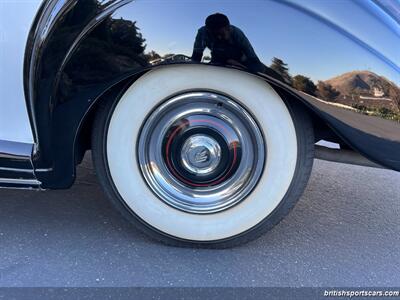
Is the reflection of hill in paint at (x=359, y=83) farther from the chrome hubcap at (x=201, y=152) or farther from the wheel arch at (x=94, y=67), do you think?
the chrome hubcap at (x=201, y=152)

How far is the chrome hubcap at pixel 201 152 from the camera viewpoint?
2.05 meters

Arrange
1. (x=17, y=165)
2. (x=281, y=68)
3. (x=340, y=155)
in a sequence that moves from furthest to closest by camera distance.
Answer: (x=340, y=155) → (x=17, y=165) → (x=281, y=68)

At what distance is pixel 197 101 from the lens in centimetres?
204

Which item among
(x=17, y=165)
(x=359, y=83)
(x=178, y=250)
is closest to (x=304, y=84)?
(x=359, y=83)

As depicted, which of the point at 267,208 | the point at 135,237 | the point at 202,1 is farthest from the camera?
the point at 135,237

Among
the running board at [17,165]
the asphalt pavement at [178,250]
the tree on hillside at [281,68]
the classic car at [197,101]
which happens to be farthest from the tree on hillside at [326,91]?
the running board at [17,165]

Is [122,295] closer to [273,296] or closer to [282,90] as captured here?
[273,296]

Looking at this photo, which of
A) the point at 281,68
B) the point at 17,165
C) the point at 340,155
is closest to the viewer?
the point at 281,68

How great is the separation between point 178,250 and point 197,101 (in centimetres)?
75

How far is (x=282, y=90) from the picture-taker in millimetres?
1962

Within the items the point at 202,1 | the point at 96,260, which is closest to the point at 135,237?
the point at 96,260

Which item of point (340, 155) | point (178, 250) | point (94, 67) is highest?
point (94, 67)

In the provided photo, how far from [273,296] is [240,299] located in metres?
0.15

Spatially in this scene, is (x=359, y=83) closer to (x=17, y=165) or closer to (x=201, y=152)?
(x=201, y=152)
